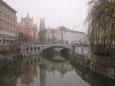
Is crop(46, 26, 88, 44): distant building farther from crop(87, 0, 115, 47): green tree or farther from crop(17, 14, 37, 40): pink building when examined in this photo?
crop(87, 0, 115, 47): green tree

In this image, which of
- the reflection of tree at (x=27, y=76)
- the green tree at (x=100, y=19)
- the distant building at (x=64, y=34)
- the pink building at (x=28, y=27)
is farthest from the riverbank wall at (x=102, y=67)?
the distant building at (x=64, y=34)

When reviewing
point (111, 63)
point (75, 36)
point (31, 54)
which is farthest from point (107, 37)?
point (75, 36)

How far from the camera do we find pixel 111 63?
19484 mm

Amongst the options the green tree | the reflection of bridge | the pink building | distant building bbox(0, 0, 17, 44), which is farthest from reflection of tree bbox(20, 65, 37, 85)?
the pink building

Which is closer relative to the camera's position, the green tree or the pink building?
the green tree

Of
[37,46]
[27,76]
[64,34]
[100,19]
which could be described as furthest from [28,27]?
[100,19]

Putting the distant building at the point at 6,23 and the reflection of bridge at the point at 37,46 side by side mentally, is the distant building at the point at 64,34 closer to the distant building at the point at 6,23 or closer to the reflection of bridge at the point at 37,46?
the reflection of bridge at the point at 37,46

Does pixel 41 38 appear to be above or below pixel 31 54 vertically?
above

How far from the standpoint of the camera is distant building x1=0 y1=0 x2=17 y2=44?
41.2 m

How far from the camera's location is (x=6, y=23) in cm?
4475

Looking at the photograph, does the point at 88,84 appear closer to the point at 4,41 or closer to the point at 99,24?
the point at 99,24

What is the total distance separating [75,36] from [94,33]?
8789 cm

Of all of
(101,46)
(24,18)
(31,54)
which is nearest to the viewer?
(101,46)

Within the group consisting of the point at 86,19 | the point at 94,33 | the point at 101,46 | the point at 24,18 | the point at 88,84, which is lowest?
the point at 88,84
